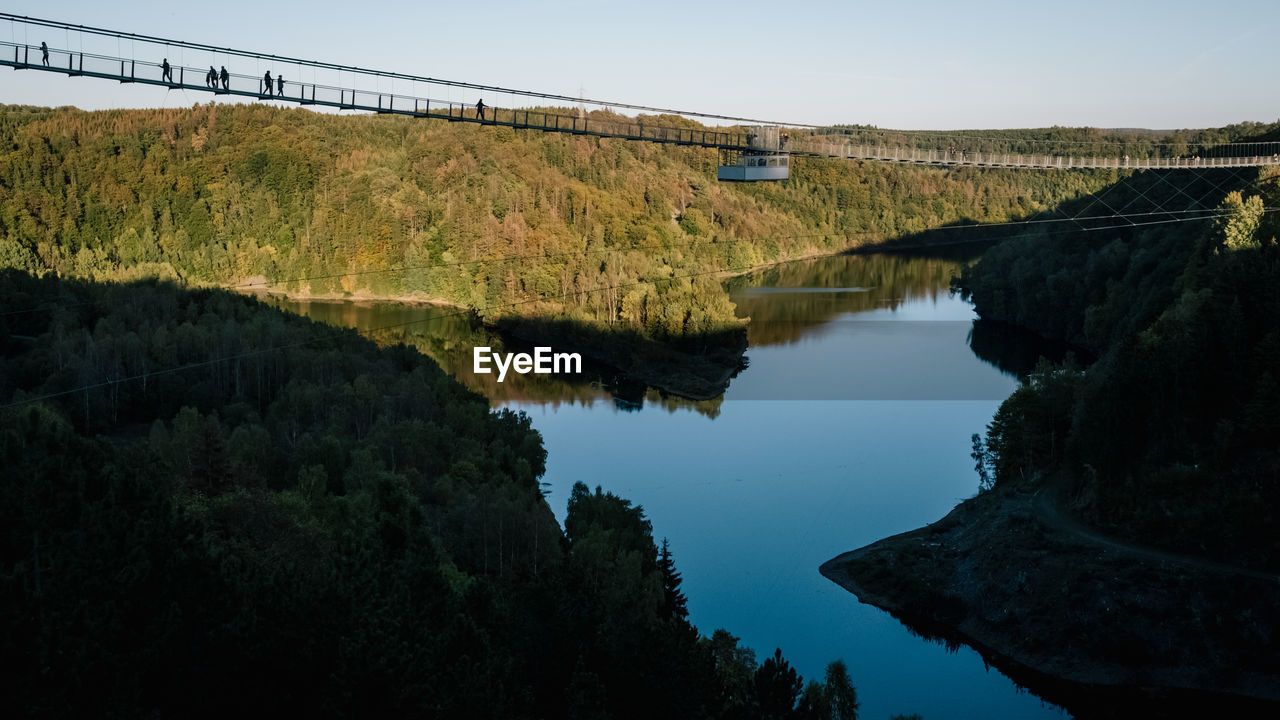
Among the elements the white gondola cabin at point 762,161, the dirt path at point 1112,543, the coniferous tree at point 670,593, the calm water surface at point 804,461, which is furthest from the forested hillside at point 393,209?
the coniferous tree at point 670,593

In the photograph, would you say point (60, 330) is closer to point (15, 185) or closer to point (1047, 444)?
point (1047, 444)

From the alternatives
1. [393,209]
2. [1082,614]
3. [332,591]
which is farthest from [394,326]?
[332,591]

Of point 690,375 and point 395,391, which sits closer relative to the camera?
point 395,391

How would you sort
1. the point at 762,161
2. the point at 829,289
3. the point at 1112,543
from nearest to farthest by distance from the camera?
the point at 1112,543, the point at 762,161, the point at 829,289

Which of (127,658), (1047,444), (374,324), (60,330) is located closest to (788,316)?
(374,324)

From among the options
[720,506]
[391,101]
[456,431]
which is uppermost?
[391,101]

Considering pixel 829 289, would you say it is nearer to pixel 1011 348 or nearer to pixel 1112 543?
pixel 1011 348
